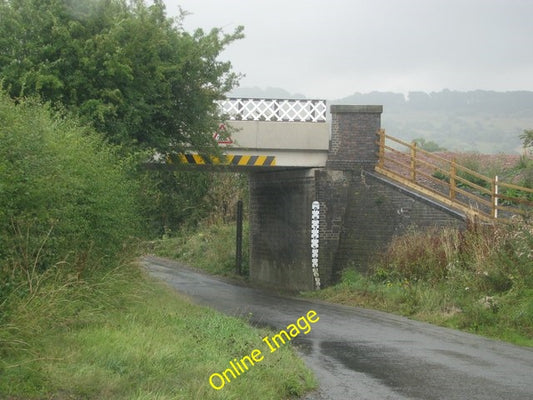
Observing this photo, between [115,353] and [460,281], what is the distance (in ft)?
37.7

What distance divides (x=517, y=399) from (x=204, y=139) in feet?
42.1

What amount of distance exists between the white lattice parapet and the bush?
10.1 m

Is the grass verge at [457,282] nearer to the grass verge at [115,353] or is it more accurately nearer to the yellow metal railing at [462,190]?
the yellow metal railing at [462,190]

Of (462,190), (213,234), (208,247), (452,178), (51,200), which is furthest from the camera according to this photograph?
(213,234)

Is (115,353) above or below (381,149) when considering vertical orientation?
below

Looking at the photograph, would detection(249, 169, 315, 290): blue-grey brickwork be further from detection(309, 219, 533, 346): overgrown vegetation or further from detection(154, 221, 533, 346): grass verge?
detection(309, 219, 533, 346): overgrown vegetation

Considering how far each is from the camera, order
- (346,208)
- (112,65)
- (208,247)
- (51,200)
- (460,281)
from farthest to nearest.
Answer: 1. (208,247)
2. (346,208)
3. (460,281)
4. (112,65)
5. (51,200)

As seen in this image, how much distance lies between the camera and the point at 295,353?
11156 mm

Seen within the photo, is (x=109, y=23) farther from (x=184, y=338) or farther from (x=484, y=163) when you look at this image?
(x=484, y=163)

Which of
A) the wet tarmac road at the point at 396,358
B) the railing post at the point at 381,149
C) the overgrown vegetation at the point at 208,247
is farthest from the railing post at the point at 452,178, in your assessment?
the overgrown vegetation at the point at 208,247

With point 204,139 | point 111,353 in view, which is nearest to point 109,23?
point 204,139

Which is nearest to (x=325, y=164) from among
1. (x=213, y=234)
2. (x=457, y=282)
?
(x=457, y=282)

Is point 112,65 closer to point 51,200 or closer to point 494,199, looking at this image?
point 51,200

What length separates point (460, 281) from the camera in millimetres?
Result: 17844
